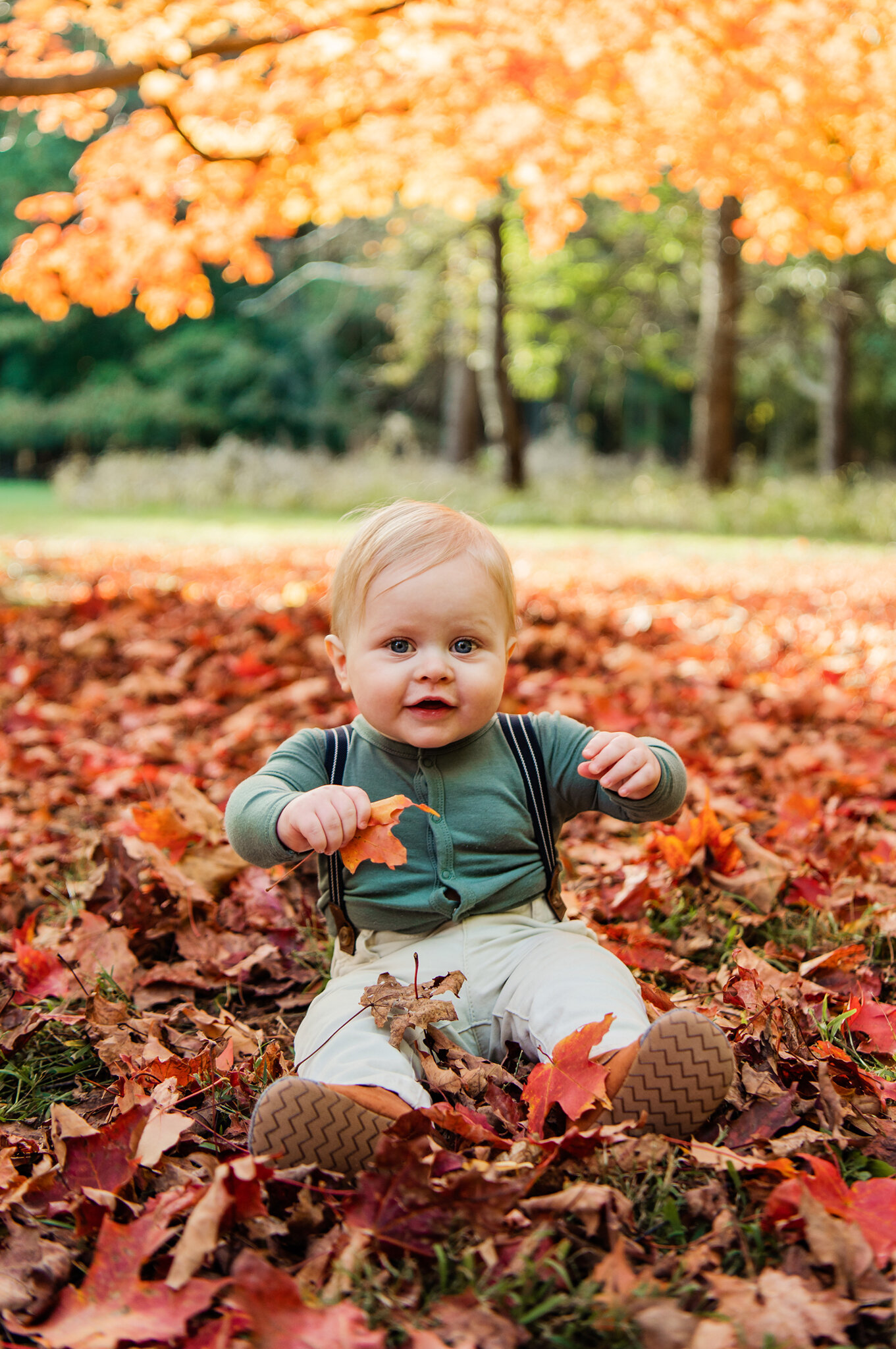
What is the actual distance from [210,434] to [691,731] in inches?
1048

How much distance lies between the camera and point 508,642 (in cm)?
205

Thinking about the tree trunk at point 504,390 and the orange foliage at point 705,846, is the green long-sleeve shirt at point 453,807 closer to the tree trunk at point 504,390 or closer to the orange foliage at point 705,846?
the orange foliage at point 705,846

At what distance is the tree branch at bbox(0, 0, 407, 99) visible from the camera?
5.87 meters

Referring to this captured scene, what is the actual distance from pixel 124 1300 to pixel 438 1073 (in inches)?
22.9

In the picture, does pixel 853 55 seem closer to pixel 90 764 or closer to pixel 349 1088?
pixel 90 764

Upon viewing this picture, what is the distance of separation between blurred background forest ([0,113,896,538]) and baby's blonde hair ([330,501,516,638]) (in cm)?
1059

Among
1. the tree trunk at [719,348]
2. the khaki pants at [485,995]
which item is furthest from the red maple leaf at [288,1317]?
the tree trunk at [719,348]

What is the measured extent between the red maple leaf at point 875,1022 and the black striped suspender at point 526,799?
1.80 ft

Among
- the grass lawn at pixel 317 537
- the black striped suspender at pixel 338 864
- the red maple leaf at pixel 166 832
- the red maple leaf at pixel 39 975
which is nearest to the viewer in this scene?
the black striped suspender at pixel 338 864

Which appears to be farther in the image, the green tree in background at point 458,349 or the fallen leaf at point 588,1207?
the green tree in background at point 458,349

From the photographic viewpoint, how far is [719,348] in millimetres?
15117

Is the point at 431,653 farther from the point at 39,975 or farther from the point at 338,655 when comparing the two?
the point at 39,975

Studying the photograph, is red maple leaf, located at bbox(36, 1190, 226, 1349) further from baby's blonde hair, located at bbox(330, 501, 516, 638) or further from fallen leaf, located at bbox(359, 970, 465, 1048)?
baby's blonde hair, located at bbox(330, 501, 516, 638)

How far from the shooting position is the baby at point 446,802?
1.77 metres
